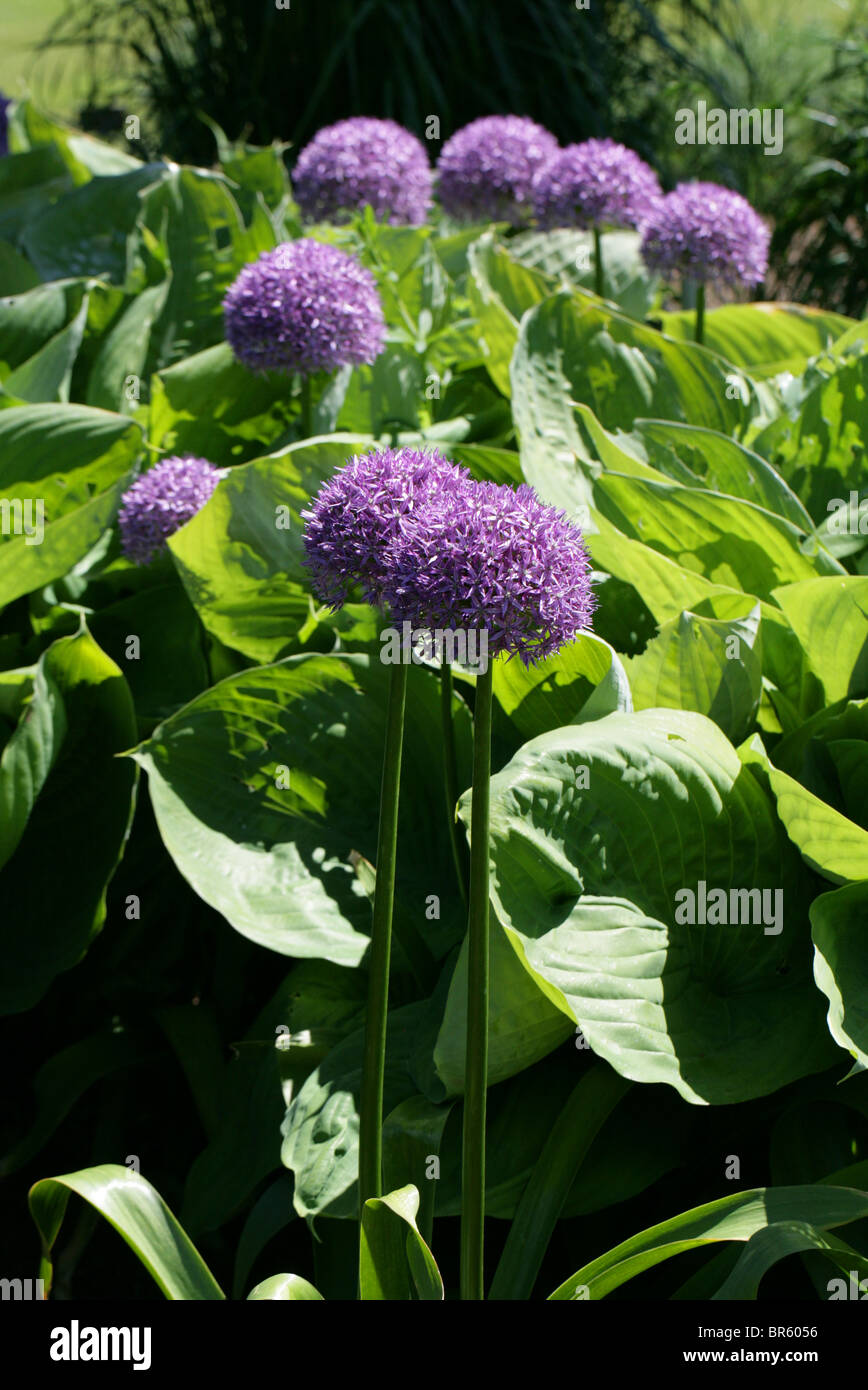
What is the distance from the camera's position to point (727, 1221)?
1.06 metres

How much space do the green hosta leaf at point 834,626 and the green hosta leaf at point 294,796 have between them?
404mm

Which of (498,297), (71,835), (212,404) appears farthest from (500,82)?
(71,835)

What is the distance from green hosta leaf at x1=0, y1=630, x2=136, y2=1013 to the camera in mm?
1556

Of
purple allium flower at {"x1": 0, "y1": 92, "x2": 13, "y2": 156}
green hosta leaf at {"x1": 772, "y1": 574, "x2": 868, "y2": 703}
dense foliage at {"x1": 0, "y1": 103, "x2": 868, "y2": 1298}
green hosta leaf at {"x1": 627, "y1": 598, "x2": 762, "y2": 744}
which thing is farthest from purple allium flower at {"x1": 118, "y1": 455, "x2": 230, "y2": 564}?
purple allium flower at {"x1": 0, "y1": 92, "x2": 13, "y2": 156}

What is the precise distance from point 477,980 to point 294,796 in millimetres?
618

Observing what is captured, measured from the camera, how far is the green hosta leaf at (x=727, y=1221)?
102 centimetres

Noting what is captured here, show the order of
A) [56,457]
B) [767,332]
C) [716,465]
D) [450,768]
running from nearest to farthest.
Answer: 1. [450,768]
2. [716,465]
3. [56,457]
4. [767,332]

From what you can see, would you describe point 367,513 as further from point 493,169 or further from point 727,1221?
point 493,169

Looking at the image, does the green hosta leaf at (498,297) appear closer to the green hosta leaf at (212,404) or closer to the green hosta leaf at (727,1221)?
the green hosta leaf at (212,404)

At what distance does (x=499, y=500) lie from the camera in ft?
2.87

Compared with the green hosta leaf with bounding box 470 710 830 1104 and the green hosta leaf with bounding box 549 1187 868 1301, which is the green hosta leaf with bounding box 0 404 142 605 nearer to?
the green hosta leaf with bounding box 470 710 830 1104

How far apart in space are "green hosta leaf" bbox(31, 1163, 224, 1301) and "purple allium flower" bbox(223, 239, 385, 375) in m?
1.00
